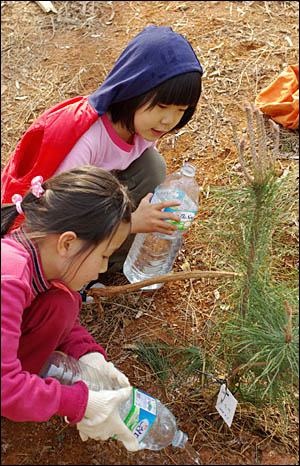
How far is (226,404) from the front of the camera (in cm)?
146

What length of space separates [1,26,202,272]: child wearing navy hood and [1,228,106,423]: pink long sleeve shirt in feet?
1.16

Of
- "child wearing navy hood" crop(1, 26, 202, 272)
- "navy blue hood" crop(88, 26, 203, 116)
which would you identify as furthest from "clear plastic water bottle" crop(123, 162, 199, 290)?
"navy blue hood" crop(88, 26, 203, 116)

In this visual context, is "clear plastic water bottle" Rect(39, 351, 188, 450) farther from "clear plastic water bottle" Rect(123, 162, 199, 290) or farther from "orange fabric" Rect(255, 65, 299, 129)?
"orange fabric" Rect(255, 65, 299, 129)

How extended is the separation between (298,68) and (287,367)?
6.48ft

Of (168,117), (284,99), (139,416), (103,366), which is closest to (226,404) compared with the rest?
(139,416)

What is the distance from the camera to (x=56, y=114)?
5.71 feet

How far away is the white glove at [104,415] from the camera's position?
1.29 meters

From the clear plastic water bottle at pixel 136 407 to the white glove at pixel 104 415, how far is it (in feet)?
0.15

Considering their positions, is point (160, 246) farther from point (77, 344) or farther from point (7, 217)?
point (7, 217)

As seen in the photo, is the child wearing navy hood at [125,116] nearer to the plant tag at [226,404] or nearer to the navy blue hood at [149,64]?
the navy blue hood at [149,64]

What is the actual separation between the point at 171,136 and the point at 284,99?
618mm

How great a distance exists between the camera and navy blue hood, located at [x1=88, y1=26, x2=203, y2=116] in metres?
1.63

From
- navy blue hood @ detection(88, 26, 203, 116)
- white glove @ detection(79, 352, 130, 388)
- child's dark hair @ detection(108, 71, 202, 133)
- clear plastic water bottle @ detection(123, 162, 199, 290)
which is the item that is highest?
navy blue hood @ detection(88, 26, 203, 116)

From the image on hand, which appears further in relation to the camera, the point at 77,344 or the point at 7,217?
the point at 77,344
